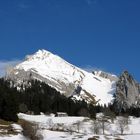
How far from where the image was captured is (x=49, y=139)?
102312 mm

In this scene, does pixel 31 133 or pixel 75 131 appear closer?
pixel 31 133

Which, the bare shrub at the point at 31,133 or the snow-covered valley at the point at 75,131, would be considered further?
the snow-covered valley at the point at 75,131

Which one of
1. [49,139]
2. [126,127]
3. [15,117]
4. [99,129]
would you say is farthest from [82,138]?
[126,127]

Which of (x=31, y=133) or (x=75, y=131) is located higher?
(x=75, y=131)

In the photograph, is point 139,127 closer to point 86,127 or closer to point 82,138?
point 86,127

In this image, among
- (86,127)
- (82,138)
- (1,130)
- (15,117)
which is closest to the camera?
(82,138)

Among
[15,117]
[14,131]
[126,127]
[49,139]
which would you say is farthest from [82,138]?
[126,127]

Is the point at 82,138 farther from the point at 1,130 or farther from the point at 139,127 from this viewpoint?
the point at 139,127

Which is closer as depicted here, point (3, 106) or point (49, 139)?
point (49, 139)

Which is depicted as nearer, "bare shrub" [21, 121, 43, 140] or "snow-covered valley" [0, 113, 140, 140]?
"bare shrub" [21, 121, 43, 140]

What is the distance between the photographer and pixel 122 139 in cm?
10244

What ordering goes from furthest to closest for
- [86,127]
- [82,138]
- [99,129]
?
[86,127], [99,129], [82,138]

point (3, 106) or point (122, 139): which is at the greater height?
point (3, 106)

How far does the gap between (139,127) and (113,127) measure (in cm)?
1027
